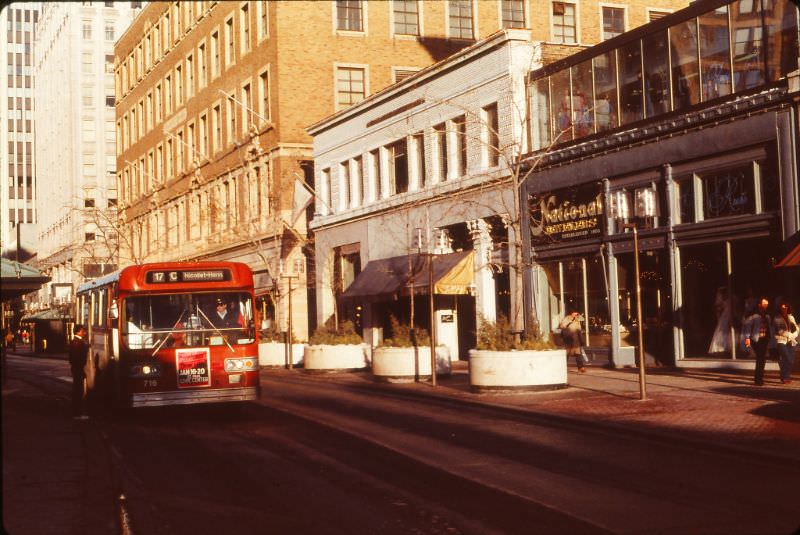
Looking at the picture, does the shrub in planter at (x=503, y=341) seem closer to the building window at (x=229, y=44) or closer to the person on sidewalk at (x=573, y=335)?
the person on sidewalk at (x=573, y=335)

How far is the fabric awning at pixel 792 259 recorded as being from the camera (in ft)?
70.4

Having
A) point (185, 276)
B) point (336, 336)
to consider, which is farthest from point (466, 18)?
point (336, 336)

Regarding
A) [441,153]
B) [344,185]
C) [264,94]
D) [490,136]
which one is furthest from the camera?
[344,185]

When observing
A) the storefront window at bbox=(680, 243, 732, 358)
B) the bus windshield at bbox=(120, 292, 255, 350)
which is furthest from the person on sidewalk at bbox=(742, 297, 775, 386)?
the bus windshield at bbox=(120, 292, 255, 350)

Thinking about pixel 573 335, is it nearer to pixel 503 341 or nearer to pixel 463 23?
pixel 503 341

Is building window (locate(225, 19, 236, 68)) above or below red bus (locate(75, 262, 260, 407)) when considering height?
above

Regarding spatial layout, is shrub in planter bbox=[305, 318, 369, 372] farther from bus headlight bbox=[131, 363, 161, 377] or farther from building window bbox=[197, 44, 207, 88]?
building window bbox=[197, 44, 207, 88]

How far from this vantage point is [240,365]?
17.7m

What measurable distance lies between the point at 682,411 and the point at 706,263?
357 inches

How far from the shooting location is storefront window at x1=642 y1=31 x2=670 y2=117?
88.8 feet

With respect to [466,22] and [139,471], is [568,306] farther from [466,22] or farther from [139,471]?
[139,471]

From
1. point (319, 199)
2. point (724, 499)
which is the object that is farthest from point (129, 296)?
point (319, 199)

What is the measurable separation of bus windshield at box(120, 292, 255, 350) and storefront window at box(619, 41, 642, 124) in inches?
578

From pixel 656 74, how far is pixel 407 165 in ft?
43.1
